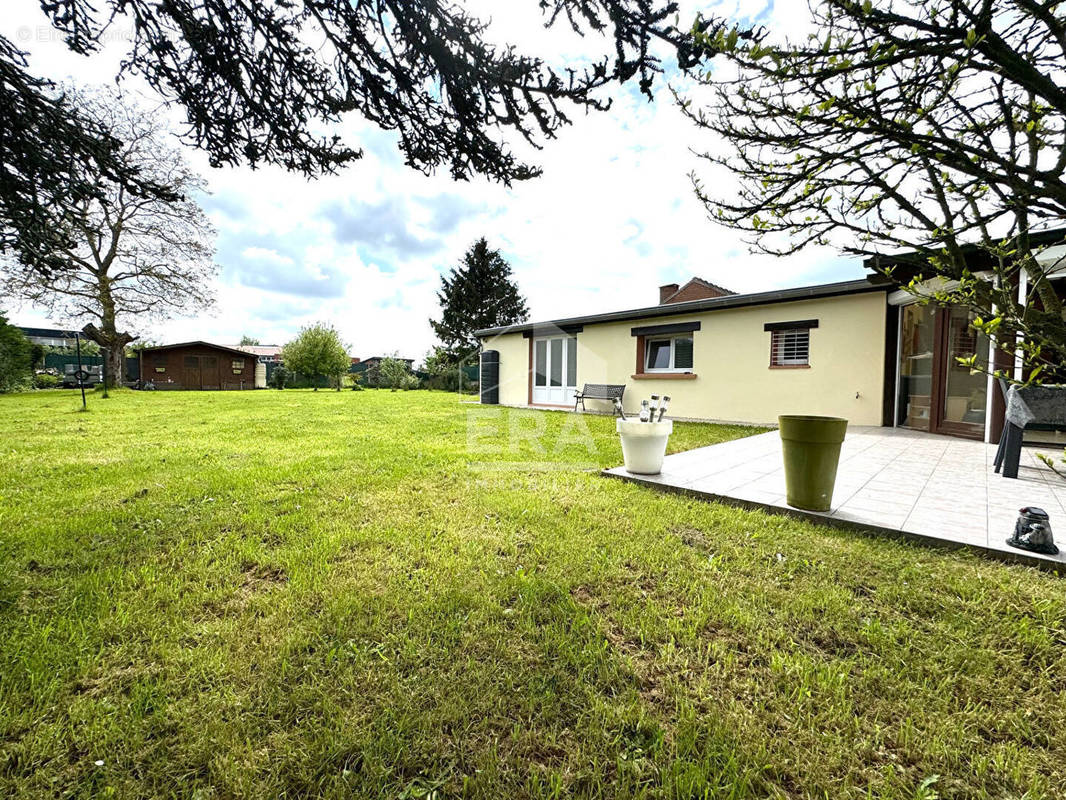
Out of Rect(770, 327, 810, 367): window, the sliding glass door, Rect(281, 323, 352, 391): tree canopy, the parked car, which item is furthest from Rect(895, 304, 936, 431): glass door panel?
the parked car

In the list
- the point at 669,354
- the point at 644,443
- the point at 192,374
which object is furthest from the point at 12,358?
the point at 644,443

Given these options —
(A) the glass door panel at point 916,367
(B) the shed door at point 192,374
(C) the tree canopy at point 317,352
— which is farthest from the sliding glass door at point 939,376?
(B) the shed door at point 192,374

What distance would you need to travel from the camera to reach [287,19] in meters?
2.82

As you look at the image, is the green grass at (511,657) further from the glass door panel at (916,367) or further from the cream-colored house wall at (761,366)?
the cream-colored house wall at (761,366)

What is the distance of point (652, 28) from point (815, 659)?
3.06 m

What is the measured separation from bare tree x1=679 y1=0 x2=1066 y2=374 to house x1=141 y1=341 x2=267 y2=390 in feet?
121

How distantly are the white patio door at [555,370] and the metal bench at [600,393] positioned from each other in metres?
0.61

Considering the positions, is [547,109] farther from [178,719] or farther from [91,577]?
[91,577]

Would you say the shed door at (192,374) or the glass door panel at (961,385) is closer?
the glass door panel at (961,385)

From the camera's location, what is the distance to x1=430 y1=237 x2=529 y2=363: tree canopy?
29.3m

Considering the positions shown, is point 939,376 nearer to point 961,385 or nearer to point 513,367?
point 961,385

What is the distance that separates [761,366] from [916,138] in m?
8.88

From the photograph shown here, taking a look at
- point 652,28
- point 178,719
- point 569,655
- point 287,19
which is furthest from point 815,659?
point 287,19

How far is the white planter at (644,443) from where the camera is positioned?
14.5 feet
